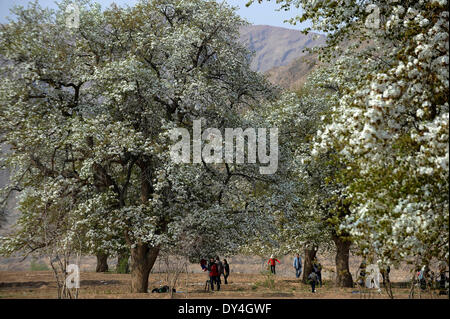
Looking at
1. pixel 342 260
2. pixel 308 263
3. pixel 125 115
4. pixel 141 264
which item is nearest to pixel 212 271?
pixel 141 264

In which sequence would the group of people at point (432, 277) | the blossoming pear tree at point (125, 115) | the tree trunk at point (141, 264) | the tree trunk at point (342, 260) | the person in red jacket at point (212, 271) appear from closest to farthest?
the group of people at point (432, 277) → the blossoming pear tree at point (125, 115) → the tree trunk at point (141, 264) → the person in red jacket at point (212, 271) → the tree trunk at point (342, 260)

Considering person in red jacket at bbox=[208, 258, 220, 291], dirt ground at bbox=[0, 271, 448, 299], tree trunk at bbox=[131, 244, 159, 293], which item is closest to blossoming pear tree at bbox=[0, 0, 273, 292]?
tree trunk at bbox=[131, 244, 159, 293]

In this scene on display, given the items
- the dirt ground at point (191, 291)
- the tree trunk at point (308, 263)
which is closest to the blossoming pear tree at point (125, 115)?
the dirt ground at point (191, 291)

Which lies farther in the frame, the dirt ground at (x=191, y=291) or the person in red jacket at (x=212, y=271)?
the person in red jacket at (x=212, y=271)

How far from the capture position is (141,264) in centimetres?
2336

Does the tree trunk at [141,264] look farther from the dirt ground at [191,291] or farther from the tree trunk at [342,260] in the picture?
→ the tree trunk at [342,260]

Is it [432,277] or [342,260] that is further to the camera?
[342,260]

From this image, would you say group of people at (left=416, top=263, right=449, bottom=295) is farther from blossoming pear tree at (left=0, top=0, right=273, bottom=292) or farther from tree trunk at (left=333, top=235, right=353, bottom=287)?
tree trunk at (left=333, top=235, right=353, bottom=287)

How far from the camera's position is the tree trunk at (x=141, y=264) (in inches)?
918

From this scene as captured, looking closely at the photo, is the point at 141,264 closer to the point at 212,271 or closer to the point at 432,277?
the point at 212,271

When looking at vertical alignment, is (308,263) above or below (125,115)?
below

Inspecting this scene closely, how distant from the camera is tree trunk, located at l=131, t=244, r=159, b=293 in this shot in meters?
23.3

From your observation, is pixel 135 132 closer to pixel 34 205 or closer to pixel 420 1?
pixel 34 205
